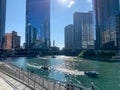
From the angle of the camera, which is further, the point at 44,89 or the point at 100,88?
the point at 100,88

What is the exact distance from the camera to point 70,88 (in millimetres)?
21375

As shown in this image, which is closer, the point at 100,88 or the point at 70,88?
the point at 70,88

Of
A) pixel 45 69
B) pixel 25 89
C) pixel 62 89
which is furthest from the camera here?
pixel 45 69

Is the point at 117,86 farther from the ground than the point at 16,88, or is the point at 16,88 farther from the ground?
the point at 16,88

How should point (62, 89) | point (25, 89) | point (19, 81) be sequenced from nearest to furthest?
point (62, 89) → point (25, 89) → point (19, 81)

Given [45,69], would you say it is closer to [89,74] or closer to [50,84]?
[89,74]

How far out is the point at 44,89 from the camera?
1049 inches

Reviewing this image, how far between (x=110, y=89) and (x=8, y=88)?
1157 inches

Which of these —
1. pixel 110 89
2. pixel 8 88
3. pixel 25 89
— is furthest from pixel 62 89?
pixel 110 89

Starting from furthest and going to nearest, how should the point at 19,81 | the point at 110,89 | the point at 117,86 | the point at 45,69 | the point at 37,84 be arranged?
1. the point at 45,69
2. the point at 117,86
3. the point at 110,89
4. the point at 19,81
5. the point at 37,84

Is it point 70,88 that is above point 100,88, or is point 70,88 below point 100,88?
above

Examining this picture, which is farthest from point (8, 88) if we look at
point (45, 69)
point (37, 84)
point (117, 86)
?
point (45, 69)

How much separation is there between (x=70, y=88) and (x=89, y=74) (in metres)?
53.1

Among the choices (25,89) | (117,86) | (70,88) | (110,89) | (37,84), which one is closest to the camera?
(70,88)
